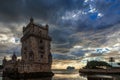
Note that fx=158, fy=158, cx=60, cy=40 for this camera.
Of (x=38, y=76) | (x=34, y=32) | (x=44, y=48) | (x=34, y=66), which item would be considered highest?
(x=34, y=32)

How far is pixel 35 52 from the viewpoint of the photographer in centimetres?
6894

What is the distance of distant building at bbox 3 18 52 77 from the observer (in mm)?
64750

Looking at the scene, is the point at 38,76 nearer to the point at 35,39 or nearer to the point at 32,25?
the point at 35,39

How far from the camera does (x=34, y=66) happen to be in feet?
218

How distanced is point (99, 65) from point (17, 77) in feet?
288

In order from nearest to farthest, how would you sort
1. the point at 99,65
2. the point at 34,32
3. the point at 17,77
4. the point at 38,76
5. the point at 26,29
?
the point at 17,77, the point at 38,76, the point at 34,32, the point at 26,29, the point at 99,65

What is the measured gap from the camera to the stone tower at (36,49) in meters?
66.9

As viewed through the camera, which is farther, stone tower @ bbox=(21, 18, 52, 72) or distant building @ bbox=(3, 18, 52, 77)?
stone tower @ bbox=(21, 18, 52, 72)

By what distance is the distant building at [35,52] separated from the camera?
6475 centimetres

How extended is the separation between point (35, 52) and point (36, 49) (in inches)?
57.5

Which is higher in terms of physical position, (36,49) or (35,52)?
(36,49)

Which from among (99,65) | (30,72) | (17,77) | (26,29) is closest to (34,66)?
(30,72)

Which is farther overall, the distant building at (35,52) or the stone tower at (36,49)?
the stone tower at (36,49)

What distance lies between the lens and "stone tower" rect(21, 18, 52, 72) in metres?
66.9
